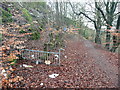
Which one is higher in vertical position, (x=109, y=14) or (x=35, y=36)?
(x=109, y=14)

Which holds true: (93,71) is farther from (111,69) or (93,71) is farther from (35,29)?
(35,29)

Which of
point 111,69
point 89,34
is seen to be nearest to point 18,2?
point 111,69

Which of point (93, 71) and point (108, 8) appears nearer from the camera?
point (93, 71)

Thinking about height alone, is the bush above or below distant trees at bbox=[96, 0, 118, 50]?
below

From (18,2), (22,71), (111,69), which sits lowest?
(111,69)

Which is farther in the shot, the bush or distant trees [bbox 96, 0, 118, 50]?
distant trees [bbox 96, 0, 118, 50]

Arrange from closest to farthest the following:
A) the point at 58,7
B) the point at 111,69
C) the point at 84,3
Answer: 1. the point at 111,69
2. the point at 58,7
3. the point at 84,3

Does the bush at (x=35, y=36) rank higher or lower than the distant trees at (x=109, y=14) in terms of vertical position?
lower

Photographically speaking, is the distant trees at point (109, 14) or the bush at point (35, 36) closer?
the bush at point (35, 36)

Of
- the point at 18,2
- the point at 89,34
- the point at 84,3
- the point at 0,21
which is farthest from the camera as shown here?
the point at 89,34

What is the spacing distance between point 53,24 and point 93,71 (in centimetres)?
573

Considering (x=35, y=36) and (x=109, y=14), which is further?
(x=109, y=14)

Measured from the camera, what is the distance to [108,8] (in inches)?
420

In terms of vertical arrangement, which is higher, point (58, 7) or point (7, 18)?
point (58, 7)
